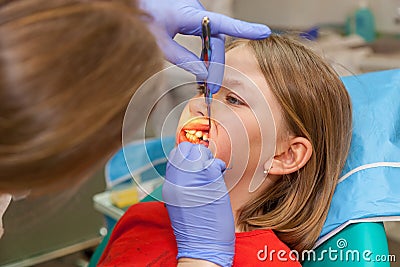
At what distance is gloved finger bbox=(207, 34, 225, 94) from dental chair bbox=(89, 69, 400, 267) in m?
0.28

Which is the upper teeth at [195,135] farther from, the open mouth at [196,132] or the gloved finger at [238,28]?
the gloved finger at [238,28]

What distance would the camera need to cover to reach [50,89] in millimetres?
743

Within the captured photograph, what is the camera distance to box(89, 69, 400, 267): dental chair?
1.19 m

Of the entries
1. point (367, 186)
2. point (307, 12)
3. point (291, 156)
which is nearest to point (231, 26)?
point (291, 156)

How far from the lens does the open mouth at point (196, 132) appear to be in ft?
3.86

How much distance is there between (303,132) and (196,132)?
0.25m

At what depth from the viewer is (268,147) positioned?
125 cm

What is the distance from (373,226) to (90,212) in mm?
1401

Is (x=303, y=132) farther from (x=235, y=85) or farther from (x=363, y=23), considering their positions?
(x=363, y=23)

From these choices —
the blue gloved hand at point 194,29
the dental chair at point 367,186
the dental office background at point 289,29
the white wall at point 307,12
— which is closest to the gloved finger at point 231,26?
the blue gloved hand at point 194,29

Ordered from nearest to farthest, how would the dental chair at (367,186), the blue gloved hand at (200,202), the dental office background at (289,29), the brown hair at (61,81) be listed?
1. the brown hair at (61,81)
2. the blue gloved hand at (200,202)
3. the dental chair at (367,186)
4. the dental office background at (289,29)

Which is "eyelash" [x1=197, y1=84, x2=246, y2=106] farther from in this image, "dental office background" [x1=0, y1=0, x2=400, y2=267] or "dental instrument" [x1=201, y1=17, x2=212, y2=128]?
"dental office background" [x1=0, y1=0, x2=400, y2=267]

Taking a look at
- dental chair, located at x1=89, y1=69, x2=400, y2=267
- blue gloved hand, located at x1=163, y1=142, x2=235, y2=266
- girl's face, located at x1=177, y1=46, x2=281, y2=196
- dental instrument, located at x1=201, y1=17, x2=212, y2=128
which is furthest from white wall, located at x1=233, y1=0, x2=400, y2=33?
blue gloved hand, located at x1=163, y1=142, x2=235, y2=266

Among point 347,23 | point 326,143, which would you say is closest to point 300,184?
point 326,143
